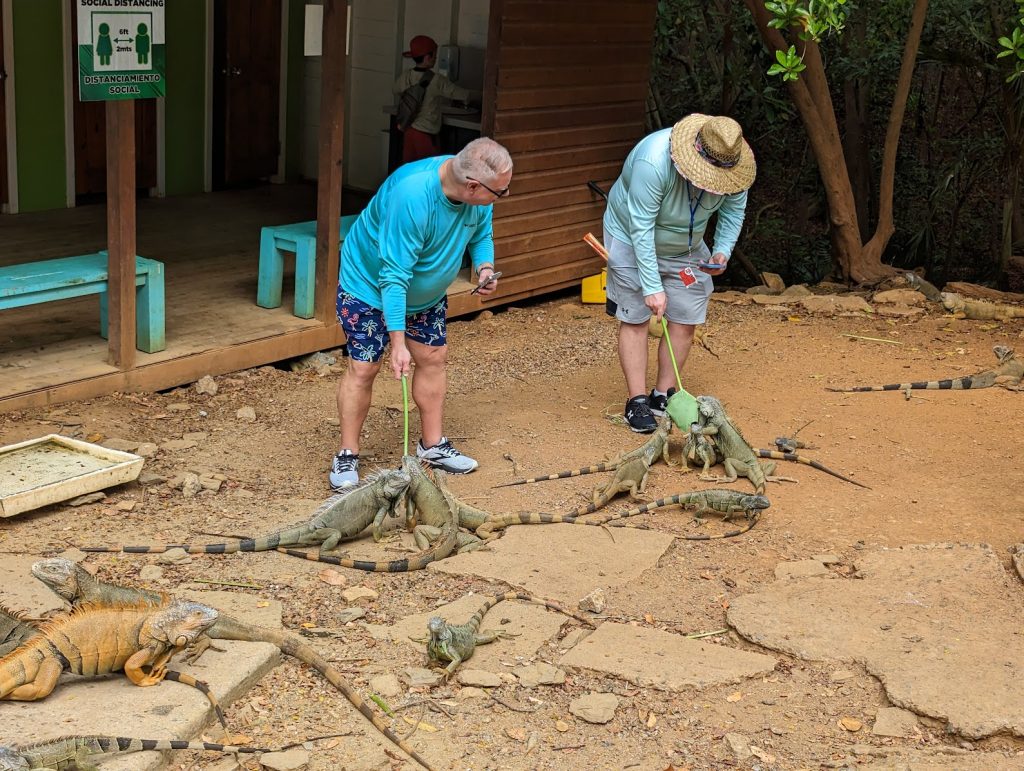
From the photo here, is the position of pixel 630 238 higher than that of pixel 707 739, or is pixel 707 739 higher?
pixel 630 238

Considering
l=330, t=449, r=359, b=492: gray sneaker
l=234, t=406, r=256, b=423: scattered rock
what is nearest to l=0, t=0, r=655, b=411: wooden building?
l=234, t=406, r=256, b=423: scattered rock

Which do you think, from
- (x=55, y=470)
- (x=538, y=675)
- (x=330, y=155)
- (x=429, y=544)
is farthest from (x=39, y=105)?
(x=538, y=675)

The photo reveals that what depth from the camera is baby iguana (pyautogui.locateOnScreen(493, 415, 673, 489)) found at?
600 cm

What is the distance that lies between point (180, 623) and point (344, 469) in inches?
89.3

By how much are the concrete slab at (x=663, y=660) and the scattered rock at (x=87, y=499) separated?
8.40 feet

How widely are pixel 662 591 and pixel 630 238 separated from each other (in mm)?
2254

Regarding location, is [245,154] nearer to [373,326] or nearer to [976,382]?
[373,326]

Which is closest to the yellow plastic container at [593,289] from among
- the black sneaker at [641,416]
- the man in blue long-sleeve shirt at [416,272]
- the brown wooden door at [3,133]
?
the black sneaker at [641,416]

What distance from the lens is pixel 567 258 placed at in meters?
10.5

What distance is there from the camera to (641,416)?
22.9 feet

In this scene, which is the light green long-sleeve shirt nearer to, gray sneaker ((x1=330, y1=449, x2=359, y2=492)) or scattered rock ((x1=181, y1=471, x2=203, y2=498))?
gray sneaker ((x1=330, y1=449, x2=359, y2=492))

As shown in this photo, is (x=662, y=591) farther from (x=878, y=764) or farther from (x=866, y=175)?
(x=866, y=175)

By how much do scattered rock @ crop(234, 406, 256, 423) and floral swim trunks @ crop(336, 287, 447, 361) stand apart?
1.54 metres

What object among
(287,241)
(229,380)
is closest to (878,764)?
(229,380)
